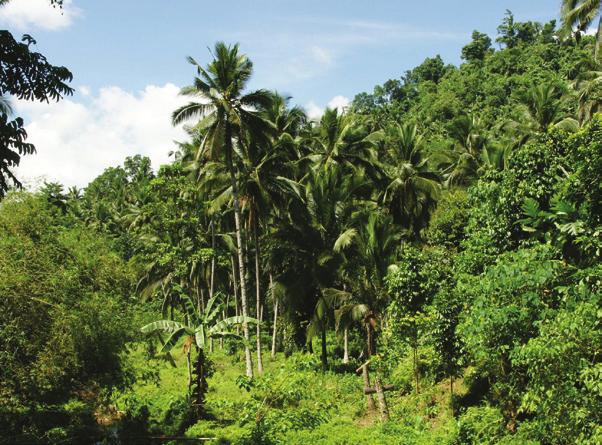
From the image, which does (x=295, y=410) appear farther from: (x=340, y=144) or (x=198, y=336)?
(x=340, y=144)

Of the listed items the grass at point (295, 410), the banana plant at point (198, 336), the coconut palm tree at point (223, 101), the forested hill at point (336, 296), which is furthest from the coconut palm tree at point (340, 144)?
the banana plant at point (198, 336)

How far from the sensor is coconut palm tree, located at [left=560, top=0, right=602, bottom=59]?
19.1m

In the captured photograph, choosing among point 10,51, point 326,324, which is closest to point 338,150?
point 326,324

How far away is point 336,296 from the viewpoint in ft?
66.2

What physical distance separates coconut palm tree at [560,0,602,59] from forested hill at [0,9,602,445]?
0.82 metres

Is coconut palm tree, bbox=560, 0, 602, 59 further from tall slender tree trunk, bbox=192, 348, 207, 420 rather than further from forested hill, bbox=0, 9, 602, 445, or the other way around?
tall slender tree trunk, bbox=192, 348, 207, 420

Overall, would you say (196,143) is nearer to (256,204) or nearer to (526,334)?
(256,204)

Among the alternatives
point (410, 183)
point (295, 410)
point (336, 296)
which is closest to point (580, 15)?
point (410, 183)

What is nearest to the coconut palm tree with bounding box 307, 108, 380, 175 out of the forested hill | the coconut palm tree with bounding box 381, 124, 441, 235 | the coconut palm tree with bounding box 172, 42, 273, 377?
the forested hill

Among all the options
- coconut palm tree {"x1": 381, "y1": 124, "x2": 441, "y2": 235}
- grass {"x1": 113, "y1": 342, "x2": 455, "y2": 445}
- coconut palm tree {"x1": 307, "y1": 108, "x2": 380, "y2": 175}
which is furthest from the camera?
coconut palm tree {"x1": 381, "y1": 124, "x2": 441, "y2": 235}

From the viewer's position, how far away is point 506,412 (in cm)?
1268

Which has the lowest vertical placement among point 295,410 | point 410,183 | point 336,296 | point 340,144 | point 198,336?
point 295,410

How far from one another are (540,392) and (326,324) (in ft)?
52.1

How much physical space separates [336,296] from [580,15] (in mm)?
14041
